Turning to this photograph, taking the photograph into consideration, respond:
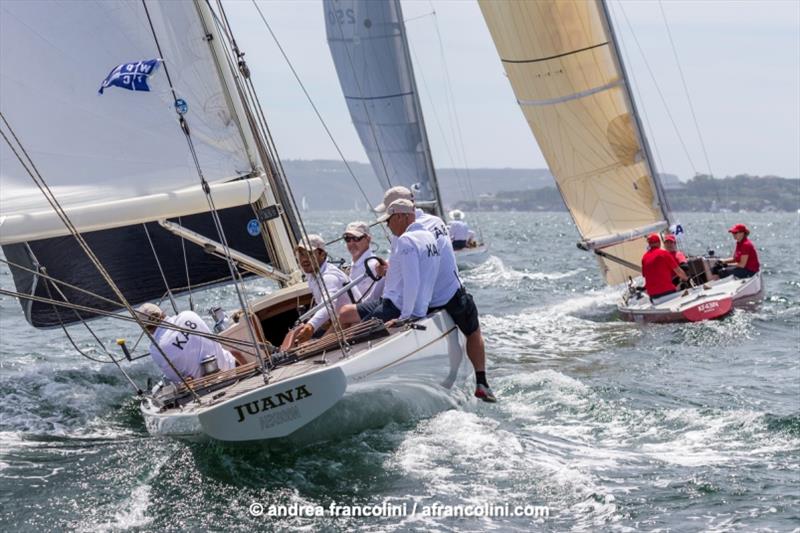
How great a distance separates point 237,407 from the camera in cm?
614

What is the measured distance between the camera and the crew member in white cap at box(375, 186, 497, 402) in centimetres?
747

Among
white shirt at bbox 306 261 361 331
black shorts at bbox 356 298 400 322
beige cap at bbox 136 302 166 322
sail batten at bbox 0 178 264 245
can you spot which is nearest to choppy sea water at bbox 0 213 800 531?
black shorts at bbox 356 298 400 322

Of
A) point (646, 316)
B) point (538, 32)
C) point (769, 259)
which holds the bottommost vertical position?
point (769, 259)

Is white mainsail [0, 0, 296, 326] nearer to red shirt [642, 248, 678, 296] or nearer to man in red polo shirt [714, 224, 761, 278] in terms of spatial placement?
red shirt [642, 248, 678, 296]

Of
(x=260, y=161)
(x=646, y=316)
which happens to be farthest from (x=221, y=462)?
(x=646, y=316)

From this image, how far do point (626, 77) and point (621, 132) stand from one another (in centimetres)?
81

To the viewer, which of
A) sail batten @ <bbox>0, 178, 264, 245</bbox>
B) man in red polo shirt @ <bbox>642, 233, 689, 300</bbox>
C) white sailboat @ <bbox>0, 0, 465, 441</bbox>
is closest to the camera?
sail batten @ <bbox>0, 178, 264, 245</bbox>

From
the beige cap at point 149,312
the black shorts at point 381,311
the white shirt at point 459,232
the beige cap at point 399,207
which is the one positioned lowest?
the white shirt at point 459,232

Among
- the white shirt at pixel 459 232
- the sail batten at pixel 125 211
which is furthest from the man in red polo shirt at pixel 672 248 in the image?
the white shirt at pixel 459 232

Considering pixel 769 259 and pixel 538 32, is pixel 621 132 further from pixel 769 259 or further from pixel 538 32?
pixel 769 259

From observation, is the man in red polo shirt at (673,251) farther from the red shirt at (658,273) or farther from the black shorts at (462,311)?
the black shorts at (462,311)

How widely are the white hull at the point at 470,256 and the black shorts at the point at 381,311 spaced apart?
2006cm

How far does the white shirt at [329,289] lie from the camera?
812 centimetres

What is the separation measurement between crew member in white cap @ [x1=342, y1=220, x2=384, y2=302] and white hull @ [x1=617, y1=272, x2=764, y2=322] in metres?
6.33
